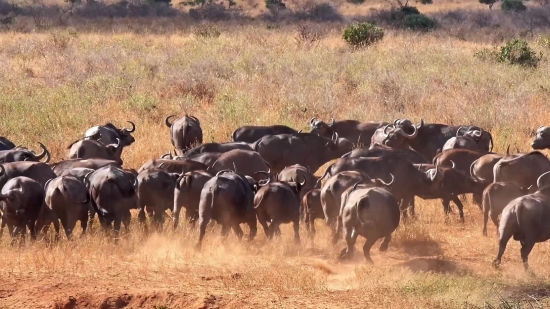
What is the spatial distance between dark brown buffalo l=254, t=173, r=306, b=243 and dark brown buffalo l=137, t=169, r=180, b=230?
1.28m

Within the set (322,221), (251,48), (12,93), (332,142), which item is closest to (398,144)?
(332,142)

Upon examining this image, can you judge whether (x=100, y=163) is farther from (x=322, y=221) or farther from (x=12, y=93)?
(x=12, y=93)

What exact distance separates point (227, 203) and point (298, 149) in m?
4.05

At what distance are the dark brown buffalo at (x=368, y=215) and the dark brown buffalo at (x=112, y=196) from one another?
2887 mm

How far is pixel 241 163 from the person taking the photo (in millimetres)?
13016

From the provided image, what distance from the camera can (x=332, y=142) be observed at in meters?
14.8

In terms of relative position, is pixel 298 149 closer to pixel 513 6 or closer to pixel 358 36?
pixel 358 36

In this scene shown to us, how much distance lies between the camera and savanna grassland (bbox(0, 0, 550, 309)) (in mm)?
8836

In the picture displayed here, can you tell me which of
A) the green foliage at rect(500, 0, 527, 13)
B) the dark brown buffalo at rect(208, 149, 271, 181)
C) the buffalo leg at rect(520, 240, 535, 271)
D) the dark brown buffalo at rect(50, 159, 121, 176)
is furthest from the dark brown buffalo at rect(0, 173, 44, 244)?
the green foliage at rect(500, 0, 527, 13)

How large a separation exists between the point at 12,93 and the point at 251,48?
31.4 ft

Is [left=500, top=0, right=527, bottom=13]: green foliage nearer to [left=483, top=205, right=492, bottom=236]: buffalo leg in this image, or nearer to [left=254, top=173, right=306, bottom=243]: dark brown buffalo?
[left=483, top=205, right=492, bottom=236]: buffalo leg

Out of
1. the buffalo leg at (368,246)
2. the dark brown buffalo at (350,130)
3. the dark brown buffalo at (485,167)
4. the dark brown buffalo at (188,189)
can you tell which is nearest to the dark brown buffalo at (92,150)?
the dark brown buffalo at (188,189)

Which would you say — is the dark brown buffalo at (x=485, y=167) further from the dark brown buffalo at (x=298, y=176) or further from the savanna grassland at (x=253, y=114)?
the dark brown buffalo at (x=298, y=176)

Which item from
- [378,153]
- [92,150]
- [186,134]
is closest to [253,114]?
[186,134]
